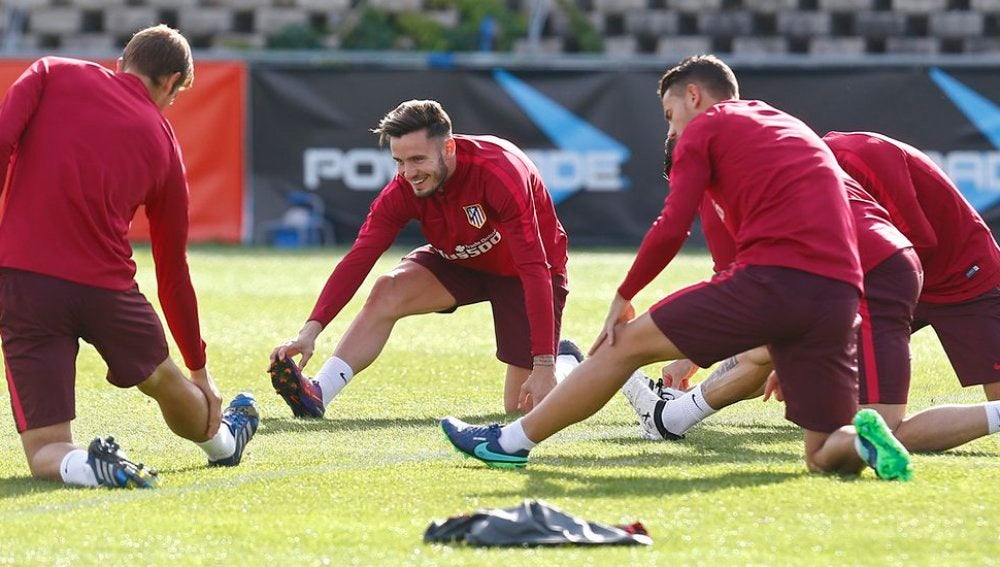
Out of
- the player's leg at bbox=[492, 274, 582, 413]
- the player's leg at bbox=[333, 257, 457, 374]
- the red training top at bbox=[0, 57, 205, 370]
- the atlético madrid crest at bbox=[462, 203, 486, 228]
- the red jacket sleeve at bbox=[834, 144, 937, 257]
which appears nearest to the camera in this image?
the red training top at bbox=[0, 57, 205, 370]

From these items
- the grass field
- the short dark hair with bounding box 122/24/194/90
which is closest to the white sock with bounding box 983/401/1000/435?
the grass field

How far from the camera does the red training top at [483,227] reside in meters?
7.00

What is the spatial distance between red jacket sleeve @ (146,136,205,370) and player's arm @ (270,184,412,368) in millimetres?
1029

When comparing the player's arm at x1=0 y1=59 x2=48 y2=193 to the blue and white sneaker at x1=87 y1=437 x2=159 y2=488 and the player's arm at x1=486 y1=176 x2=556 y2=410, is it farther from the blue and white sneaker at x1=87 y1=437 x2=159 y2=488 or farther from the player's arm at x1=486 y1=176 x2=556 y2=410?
the player's arm at x1=486 y1=176 x2=556 y2=410

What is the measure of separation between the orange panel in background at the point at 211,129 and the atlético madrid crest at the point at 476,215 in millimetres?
10365

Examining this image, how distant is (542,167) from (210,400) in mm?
11541

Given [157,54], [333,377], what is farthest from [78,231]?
[333,377]

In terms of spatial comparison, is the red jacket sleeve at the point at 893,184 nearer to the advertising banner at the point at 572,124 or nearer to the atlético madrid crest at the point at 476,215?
the atlético madrid crest at the point at 476,215

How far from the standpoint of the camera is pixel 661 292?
13.5 m

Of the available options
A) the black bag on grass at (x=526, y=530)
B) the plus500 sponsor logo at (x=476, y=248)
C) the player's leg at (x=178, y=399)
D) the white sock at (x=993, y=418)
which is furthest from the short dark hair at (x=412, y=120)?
the black bag on grass at (x=526, y=530)

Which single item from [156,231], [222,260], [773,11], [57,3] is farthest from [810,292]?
[57,3]

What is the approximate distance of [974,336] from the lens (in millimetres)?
6992

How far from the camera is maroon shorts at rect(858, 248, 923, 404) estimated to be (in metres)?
6.37

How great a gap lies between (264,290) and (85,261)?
27.1 ft
